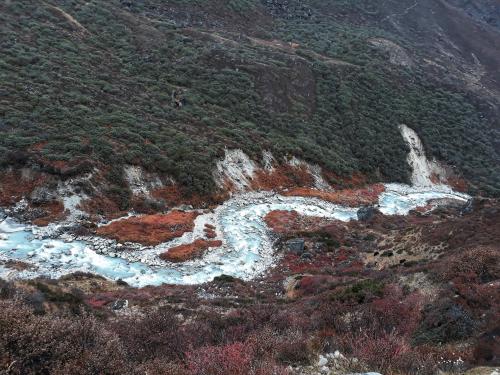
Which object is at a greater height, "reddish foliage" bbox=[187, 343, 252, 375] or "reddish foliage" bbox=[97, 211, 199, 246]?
"reddish foliage" bbox=[187, 343, 252, 375]

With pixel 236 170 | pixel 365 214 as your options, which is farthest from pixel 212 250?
pixel 365 214

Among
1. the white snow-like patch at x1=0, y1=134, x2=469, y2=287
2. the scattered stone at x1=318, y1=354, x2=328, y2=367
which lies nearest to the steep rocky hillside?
the white snow-like patch at x1=0, y1=134, x2=469, y2=287

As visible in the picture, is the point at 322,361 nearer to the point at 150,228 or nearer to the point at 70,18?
the point at 150,228

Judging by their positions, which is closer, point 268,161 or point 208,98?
point 268,161

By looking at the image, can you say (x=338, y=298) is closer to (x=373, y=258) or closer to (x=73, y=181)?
(x=373, y=258)

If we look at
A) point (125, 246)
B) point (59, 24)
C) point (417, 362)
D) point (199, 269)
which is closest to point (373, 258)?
point (199, 269)

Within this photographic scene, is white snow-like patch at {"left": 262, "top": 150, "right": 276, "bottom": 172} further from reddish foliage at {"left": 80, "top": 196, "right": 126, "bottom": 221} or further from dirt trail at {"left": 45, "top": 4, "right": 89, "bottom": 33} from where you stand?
dirt trail at {"left": 45, "top": 4, "right": 89, "bottom": 33}
